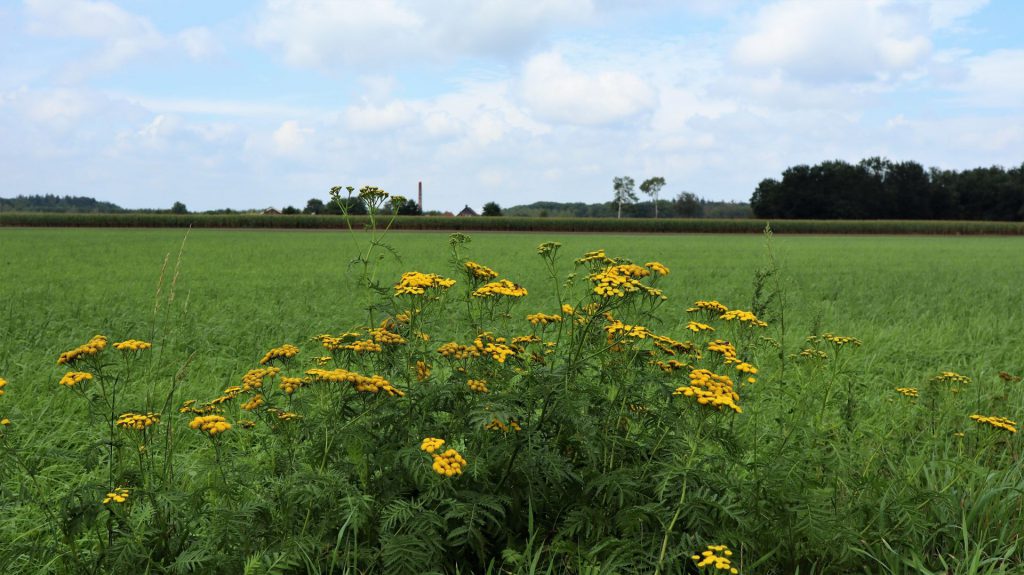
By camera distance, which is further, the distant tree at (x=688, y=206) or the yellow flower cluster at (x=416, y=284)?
the distant tree at (x=688, y=206)

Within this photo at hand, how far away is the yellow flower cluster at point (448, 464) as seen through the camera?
2.27 m

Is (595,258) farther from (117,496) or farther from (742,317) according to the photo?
(117,496)

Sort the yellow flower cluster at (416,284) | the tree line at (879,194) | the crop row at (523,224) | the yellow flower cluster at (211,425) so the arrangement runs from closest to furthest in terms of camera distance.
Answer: the yellow flower cluster at (211,425) < the yellow flower cluster at (416,284) < the crop row at (523,224) < the tree line at (879,194)

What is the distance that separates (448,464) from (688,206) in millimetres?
130184

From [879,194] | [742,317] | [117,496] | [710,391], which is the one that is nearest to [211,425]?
[117,496]

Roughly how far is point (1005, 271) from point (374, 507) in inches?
964

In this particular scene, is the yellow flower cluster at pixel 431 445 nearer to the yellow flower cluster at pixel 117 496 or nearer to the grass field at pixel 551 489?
the grass field at pixel 551 489

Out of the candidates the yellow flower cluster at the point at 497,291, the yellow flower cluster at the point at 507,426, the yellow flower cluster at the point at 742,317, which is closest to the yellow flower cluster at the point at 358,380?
the yellow flower cluster at the point at 507,426

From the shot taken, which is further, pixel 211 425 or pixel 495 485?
pixel 495 485

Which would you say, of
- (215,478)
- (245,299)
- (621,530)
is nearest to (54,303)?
(245,299)

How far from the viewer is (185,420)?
17.0ft

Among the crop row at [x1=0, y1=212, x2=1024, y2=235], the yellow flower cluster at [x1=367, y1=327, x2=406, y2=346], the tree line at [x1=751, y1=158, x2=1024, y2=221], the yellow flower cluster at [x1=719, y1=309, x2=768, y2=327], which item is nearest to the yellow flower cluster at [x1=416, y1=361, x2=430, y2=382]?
the yellow flower cluster at [x1=367, y1=327, x2=406, y2=346]

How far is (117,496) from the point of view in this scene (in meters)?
2.40

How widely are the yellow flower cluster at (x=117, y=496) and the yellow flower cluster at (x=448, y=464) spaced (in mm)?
1193
